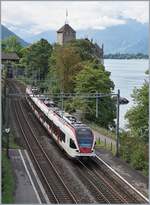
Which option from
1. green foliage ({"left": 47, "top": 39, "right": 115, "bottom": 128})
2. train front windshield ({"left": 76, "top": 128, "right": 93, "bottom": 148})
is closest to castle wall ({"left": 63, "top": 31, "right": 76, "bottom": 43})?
green foliage ({"left": 47, "top": 39, "right": 115, "bottom": 128})

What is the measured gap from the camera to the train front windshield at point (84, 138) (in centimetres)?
2997

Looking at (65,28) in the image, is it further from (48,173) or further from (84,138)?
(48,173)

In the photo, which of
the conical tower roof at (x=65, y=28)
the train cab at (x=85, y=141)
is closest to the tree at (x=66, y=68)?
the train cab at (x=85, y=141)

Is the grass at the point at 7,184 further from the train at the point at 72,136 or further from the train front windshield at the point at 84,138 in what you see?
the train front windshield at the point at 84,138

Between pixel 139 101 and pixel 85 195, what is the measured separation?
15404 millimetres

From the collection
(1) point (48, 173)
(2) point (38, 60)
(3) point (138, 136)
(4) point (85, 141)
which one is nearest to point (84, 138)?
(4) point (85, 141)

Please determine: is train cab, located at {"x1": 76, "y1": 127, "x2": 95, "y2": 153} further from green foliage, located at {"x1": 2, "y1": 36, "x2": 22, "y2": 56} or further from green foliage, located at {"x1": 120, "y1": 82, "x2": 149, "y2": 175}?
green foliage, located at {"x1": 2, "y1": 36, "x2": 22, "y2": 56}

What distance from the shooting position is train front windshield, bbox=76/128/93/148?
1180 inches

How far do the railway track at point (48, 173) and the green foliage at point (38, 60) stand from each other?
171 feet

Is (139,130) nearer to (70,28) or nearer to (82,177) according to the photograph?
(82,177)

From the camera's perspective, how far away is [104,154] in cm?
3331

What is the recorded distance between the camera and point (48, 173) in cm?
2811

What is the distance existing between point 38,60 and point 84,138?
7012 cm

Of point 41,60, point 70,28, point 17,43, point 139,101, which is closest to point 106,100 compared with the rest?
point 139,101
